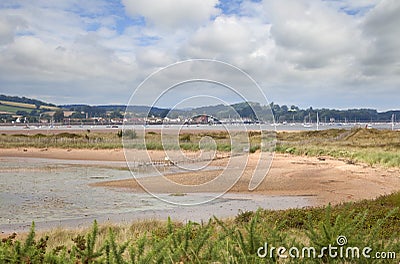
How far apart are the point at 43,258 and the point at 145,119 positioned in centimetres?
1118

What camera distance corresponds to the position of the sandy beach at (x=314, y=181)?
75.8ft

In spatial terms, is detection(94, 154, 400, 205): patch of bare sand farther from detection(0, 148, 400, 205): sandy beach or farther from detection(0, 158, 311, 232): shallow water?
detection(0, 158, 311, 232): shallow water

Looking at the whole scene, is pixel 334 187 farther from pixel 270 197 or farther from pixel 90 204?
pixel 90 204

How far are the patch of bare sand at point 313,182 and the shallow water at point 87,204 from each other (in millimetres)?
1847

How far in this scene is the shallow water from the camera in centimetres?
1633

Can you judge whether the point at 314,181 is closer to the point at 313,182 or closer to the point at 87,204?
the point at 313,182

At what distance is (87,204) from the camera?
64.5 ft

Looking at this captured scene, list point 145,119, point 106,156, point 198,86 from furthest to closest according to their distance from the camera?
point 106,156 → point 145,119 → point 198,86

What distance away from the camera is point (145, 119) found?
15.8 m

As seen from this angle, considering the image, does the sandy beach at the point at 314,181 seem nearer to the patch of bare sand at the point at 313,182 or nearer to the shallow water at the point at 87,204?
the patch of bare sand at the point at 313,182

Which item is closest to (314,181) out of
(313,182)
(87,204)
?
(313,182)

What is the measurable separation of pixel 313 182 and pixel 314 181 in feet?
1.49

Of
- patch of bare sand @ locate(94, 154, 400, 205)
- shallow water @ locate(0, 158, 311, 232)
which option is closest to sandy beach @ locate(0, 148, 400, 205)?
patch of bare sand @ locate(94, 154, 400, 205)

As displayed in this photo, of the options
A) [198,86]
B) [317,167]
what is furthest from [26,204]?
[317,167]
